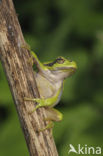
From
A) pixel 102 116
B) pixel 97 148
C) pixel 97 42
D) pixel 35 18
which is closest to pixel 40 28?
pixel 35 18

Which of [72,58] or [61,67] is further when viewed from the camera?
[72,58]

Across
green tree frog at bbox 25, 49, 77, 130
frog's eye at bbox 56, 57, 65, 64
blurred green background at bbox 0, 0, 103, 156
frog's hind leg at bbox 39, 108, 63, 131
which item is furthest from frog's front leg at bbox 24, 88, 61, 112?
blurred green background at bbox 0, 0, 103, 156

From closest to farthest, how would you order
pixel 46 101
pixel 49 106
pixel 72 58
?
pixel 46 101
pixel 49 106
pixel 72 58

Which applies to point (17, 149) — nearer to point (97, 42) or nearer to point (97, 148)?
point (97, 148)

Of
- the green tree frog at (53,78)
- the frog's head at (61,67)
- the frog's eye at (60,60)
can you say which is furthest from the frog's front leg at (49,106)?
the frog's eye at (60,60)

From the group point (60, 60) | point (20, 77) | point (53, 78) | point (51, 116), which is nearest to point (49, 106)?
point (51, 116)

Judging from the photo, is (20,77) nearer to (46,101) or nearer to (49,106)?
(46,101)

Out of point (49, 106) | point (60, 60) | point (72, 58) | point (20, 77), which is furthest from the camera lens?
point (72, 58)
